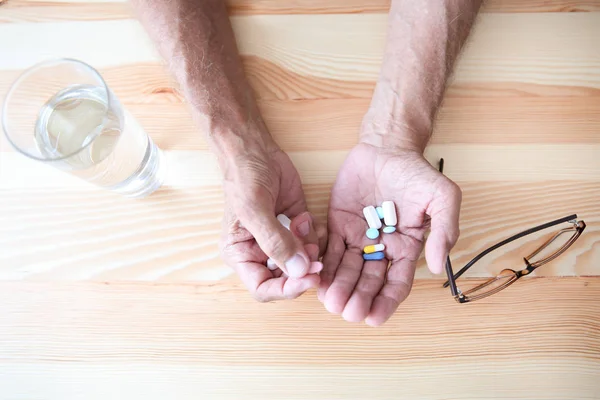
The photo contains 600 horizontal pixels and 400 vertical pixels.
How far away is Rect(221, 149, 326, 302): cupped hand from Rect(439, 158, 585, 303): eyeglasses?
288 millimetres

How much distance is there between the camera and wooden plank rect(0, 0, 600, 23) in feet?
3.74

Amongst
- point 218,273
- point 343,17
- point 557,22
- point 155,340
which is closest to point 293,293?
point 218,273

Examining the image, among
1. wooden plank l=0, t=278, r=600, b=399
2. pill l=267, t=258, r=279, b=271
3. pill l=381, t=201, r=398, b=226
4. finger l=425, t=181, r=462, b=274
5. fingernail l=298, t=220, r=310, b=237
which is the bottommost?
wooden plank l=0, t=278, r=600, b=399

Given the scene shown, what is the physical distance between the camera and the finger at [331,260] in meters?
0.91

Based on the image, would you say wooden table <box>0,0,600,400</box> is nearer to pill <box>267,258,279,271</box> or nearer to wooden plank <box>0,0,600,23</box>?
wooden plank <box>0,0,600,23</box>

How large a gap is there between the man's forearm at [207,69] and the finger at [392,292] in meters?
0.41

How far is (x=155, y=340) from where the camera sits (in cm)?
99

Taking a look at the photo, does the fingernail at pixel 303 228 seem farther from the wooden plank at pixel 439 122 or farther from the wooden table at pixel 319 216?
the wooden plank at pixel 439 122

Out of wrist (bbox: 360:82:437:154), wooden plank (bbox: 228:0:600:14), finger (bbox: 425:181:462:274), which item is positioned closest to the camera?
finger (bbox: 425:181:462:274)

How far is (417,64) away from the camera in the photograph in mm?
1084

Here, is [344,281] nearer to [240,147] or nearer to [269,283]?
[269,283]

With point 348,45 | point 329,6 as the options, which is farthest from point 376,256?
point 329,6

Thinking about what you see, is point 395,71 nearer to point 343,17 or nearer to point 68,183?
point 343,17

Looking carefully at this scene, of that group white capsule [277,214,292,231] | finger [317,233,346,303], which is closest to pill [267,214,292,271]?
white capsule [277,214,292,231]
